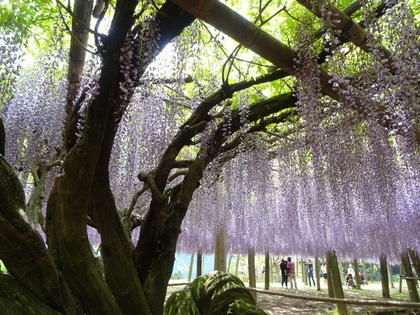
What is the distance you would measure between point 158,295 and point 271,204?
22.5ft

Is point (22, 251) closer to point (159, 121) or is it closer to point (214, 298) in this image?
point (214, 298)

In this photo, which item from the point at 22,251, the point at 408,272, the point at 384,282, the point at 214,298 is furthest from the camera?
the point at 384,282

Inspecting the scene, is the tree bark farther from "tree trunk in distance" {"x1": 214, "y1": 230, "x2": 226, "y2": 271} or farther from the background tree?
"tree trunk in distance" {"x1": 214, "y1": 230, "x2": 226, "y2": 271}

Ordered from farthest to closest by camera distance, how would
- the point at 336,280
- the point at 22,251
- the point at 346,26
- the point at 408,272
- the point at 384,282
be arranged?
the point at 384,282 < the point at 408,272 < the point at 336,280 < the point at 346,26 < the point at 22,251

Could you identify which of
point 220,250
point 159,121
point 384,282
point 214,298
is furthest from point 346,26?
point 384,282

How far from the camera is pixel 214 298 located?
3766 millimetres

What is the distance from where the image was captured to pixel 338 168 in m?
4.94

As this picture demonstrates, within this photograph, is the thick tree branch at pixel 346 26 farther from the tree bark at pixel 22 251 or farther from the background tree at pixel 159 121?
the tree bark at pixel 22 251

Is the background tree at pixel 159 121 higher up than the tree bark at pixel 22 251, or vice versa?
the background tree at pixel 159 121

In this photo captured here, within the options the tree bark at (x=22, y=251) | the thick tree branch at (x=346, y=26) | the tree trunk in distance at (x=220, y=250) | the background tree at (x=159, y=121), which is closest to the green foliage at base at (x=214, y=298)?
the background tree at (x=159, y=121)

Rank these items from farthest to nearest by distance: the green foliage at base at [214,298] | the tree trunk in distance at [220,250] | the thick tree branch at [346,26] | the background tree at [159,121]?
the tree trunk in distance at [220,250] < the green foliage at base at [214,298] < the thick tree branch at [346,26] < the background tree at [159,121]

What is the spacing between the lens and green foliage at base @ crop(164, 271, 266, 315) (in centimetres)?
354

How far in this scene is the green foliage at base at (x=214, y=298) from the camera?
354cm

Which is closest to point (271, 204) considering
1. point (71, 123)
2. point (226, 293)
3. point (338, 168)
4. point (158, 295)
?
point (338, 168)
